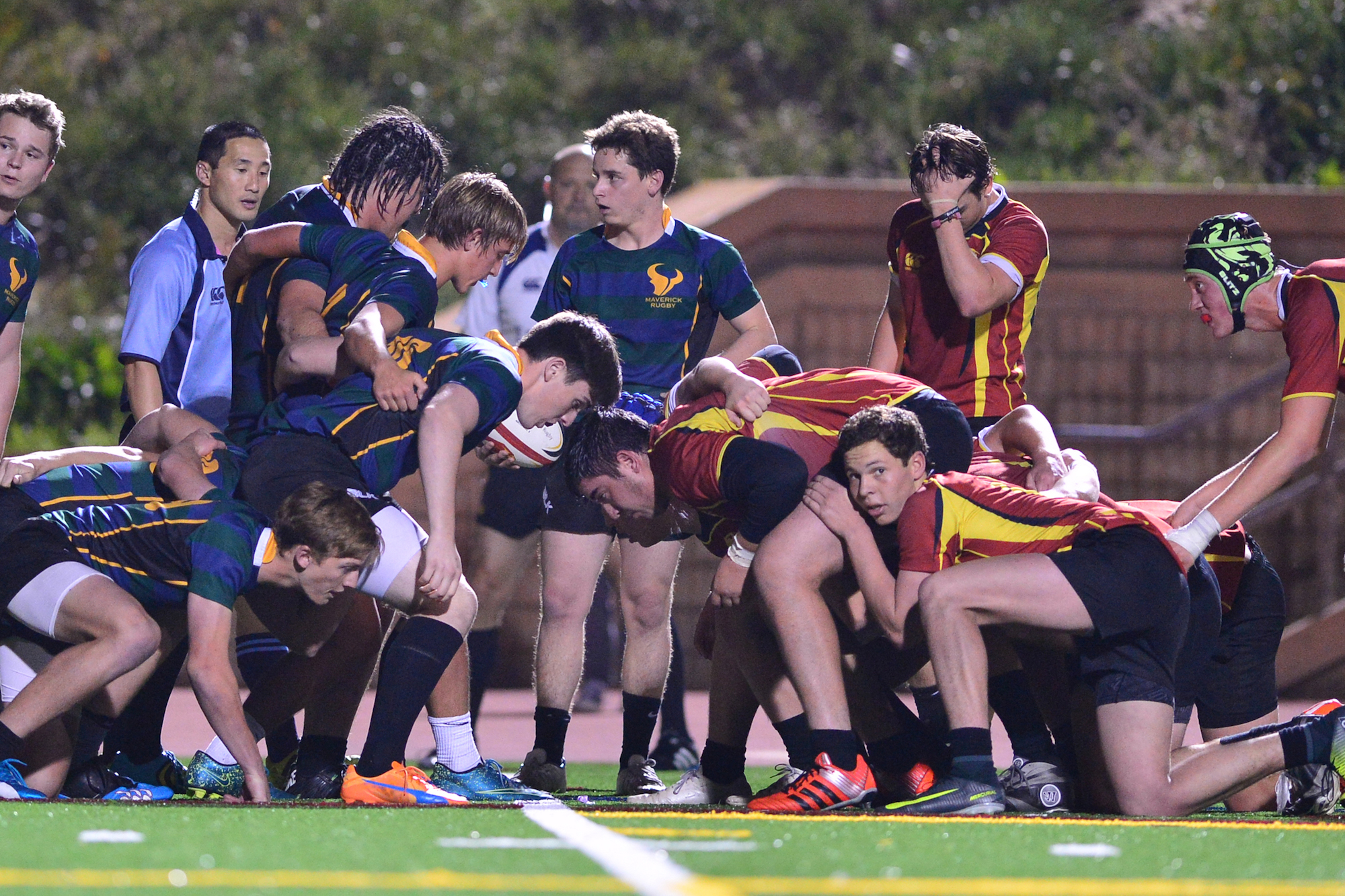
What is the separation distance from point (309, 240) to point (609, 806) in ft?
6.50

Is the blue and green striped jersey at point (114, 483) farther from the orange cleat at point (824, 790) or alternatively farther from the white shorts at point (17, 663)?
the orange cleat at point (824, 790)

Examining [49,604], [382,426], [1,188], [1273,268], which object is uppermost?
[1,188]

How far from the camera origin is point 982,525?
15.9 ft

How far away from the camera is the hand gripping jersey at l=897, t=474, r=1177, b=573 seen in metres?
4.81

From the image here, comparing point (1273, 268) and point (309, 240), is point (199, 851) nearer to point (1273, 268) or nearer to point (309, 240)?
point (309, 240)

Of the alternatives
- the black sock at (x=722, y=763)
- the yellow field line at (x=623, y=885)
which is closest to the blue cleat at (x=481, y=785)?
the black sock at (x=722, y=763)

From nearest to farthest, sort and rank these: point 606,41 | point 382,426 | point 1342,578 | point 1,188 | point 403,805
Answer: point 403,805 → point 382,426 → point 1,188 → point 1342,578 → point 606,41

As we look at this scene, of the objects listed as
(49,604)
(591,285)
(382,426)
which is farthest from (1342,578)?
(49,604)

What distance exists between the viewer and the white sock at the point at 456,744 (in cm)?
512

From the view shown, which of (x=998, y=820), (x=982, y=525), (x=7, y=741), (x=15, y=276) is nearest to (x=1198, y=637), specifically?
(x=982, y=525)

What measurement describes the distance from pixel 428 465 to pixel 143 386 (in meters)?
1.40

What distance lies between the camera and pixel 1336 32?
41.2ft

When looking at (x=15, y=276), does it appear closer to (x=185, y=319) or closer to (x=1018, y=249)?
(x=185, y=319)

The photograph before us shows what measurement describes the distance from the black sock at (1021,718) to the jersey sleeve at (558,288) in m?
1.98
